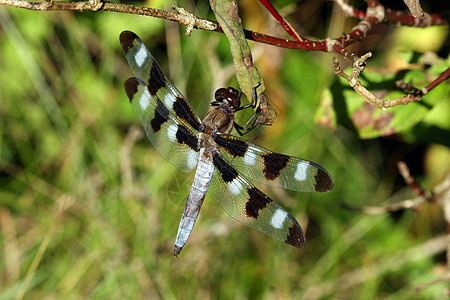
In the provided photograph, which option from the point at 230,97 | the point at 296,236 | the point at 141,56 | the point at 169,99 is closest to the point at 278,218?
the point at 296,236

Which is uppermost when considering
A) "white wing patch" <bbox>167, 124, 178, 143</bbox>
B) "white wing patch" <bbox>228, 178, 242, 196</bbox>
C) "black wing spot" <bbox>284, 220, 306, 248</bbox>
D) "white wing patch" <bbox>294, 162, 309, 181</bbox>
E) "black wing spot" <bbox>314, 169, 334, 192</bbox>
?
"white wing patch" <bbox>294, 162, 309, 181</bbox>

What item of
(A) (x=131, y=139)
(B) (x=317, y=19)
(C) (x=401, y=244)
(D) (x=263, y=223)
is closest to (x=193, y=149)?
(D) (x=263, y=223)

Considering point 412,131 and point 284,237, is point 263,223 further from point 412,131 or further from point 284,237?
point 412,131

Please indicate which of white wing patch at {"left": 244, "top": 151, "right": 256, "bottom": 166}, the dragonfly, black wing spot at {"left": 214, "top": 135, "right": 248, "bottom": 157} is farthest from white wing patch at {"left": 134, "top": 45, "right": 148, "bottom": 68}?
white wing patch at {"left": 244, "top": 151, "right": 256, "bottom": 166}

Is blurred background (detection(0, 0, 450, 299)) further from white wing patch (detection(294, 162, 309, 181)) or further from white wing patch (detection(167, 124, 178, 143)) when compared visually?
white wing patch (detection(294, 162, 309, 181))

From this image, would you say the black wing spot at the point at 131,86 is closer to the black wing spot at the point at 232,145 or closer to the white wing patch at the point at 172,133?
the white wing patch at the point at 172,133

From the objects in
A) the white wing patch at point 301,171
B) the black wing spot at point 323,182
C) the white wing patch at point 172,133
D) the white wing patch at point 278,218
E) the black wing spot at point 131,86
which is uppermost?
the white wing patch at point 301,171

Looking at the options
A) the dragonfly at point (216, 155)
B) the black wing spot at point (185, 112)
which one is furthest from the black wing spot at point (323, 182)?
the black wing spot at point (185, 112)

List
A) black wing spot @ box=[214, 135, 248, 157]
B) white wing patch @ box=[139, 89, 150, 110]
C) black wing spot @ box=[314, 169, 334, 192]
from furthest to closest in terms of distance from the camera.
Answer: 1. white wing patch @ box=[139, 89, 150, 110]
2. black wing spot @ box=[214, 135, 248, 157]
3. black wing spot @ box=[314, 169, 334, 192]
